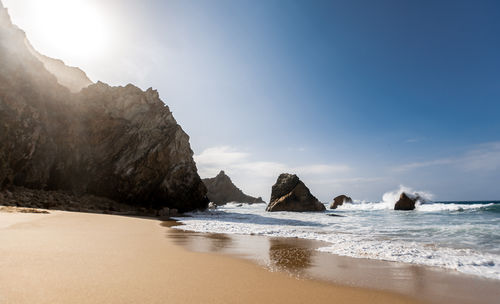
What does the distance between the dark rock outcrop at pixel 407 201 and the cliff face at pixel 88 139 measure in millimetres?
31750

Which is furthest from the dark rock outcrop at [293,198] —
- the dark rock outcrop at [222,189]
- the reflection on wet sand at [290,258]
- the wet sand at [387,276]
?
the dark rock outcrop at [222,189]

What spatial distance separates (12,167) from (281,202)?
111 feet

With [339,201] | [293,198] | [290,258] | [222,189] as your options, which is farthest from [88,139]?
[222,189]

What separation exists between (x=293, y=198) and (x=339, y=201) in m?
26.0

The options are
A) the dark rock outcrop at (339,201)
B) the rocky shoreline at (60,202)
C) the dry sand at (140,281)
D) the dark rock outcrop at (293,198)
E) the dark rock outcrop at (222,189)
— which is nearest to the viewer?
the dry sand at (140,281)

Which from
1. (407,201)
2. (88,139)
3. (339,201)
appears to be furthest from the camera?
(339,201)

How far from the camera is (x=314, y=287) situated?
409 cm

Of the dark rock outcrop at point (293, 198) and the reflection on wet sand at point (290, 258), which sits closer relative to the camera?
the reflection on wet sand at point (290, 258)

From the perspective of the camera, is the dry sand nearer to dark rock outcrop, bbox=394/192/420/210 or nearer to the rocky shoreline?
the rocky shoreline

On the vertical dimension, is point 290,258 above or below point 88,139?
below

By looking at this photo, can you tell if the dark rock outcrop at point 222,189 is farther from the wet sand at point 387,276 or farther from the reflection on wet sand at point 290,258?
the wet sand at point 387,276

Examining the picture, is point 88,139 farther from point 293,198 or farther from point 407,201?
point 407,201

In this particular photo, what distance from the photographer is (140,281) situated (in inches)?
146

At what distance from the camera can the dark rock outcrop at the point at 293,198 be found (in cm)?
4181
